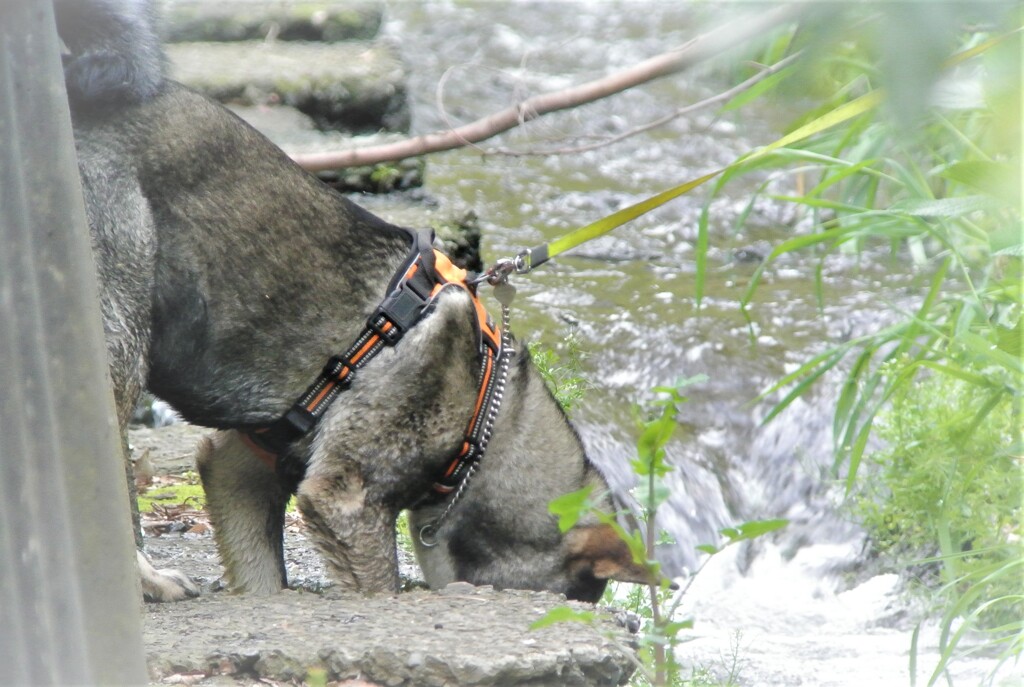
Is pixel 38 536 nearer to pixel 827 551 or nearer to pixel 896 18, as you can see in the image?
pixel 896 18

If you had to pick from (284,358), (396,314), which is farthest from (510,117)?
(284,358)

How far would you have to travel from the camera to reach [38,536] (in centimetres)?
193

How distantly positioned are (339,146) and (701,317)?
2.74 meters

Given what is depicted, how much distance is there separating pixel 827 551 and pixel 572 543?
279 centimetres

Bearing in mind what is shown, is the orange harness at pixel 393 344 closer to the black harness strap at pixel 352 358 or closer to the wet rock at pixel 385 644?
the black harness strap at pixel 352 358

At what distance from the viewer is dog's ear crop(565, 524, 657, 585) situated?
12.0 feet

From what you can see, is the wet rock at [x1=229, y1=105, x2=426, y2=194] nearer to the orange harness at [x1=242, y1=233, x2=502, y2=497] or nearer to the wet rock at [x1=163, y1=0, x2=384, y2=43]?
the wet rock at [x1=163, y1=0, x2=384, y2=43]

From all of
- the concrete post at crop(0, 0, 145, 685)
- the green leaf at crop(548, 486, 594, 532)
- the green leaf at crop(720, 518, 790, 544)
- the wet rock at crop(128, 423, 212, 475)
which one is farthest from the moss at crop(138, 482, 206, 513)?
the green leaf at crop(720, 518, 790, 544)

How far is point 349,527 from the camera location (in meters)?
3.39

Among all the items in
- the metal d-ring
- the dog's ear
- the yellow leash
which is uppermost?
the yellow leash

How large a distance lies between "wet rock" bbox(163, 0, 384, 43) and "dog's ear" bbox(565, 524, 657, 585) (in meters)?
6.37

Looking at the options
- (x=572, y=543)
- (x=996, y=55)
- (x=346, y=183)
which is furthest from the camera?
(x=346, y=183)

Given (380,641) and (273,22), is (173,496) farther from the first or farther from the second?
(273,22)

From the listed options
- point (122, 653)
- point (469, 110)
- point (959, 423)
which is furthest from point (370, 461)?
point (469, 110)
